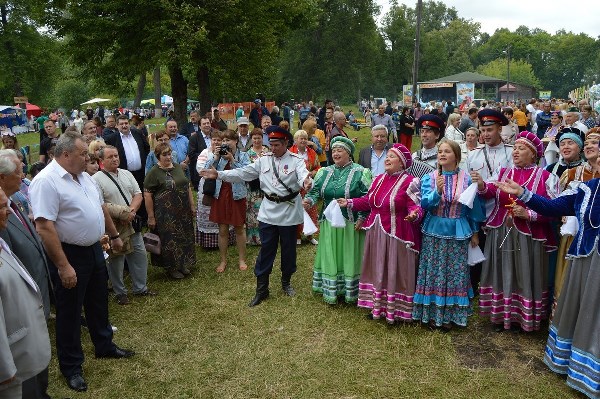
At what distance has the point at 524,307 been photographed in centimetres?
478

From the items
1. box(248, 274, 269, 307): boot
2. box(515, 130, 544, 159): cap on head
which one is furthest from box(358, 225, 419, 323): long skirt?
box(515, 130, 544, 159): cap on head

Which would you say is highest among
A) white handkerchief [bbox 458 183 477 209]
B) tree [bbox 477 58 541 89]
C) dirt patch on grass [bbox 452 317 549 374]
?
tree [bbox 477 58 541 89]

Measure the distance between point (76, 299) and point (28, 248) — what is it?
0.88 meters

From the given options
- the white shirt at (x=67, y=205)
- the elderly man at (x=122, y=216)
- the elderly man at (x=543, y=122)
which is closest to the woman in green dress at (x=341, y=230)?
the elderly man at (x=122, y=216)

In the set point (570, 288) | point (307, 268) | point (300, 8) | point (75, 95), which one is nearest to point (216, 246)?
point (307, 268)

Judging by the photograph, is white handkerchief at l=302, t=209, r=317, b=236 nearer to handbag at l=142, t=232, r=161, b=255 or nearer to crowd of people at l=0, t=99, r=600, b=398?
crowd of people at l=0, t=99, r=600, b=398

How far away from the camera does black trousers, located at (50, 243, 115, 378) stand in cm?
411

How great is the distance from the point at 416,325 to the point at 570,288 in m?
1.61

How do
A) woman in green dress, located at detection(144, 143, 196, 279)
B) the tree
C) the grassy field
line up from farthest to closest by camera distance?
1. the tree
2. woman in green dress, located at detection(144, 143, 196, 279)
3. the grassy field

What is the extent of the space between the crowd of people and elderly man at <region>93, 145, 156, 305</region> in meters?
0.02

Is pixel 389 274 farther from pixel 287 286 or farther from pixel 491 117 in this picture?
pixel 491 117

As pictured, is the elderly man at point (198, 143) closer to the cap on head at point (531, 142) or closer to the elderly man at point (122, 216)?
the elderly man at point (122, 216)

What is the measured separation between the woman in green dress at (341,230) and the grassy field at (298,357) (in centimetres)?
28

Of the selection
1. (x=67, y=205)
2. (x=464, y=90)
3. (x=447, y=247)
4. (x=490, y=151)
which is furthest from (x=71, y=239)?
(x=464, y=90)
